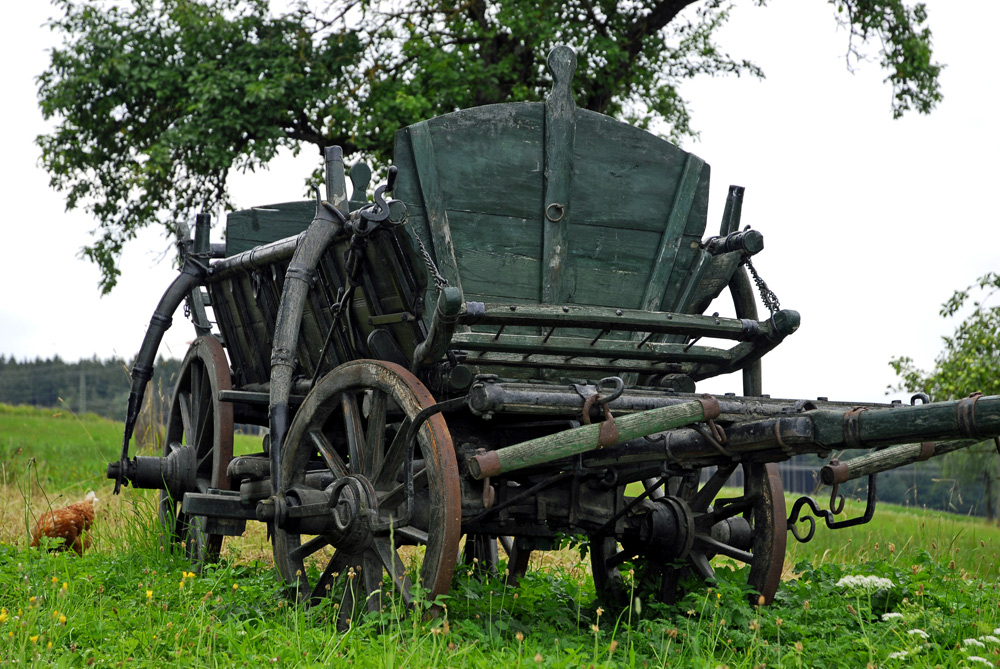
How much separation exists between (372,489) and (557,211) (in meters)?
1.40

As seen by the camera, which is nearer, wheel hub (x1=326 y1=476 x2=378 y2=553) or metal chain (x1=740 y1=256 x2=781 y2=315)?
wheel hub (x1=326 y1=476 x2=378 y2=553)

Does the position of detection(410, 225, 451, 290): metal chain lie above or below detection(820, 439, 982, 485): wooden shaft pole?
above

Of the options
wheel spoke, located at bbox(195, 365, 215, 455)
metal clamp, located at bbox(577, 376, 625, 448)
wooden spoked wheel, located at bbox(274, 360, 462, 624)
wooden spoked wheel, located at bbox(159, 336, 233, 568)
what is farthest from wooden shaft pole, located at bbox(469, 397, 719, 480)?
wheel spoke, located at bbox(195, 365, 215, 455)

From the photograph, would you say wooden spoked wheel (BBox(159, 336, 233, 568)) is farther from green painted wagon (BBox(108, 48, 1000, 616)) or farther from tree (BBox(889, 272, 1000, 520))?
tree (BBox(889, 272, 1000, 520))

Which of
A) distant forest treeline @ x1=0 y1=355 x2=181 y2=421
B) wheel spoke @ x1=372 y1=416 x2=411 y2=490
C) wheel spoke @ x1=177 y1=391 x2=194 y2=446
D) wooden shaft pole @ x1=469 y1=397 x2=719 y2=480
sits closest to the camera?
wooden shaft pole @ x1=469 y1=397 x2=719 y2=480

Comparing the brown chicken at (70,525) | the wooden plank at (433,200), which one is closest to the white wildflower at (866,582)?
the wooden plank at (433,200)

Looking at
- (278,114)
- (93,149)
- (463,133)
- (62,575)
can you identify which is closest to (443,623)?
(463,133)

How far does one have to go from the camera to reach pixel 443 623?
3.59 meters

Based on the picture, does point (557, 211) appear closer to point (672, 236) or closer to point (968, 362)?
point (672, 236)

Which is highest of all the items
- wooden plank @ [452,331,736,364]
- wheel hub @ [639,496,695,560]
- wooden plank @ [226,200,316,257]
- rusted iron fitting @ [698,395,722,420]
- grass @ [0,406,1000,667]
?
wooden plank @ [226,200,316,257]

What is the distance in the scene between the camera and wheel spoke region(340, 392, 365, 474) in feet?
14.1

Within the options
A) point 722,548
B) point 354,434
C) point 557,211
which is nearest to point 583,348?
point 557,211

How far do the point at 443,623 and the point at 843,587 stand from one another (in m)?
2.12

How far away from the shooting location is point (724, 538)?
4.61 m
